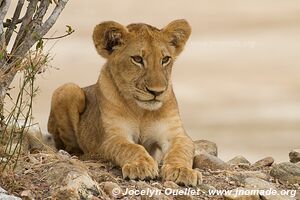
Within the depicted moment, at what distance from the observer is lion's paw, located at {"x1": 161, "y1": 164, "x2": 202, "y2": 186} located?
677 centimetres

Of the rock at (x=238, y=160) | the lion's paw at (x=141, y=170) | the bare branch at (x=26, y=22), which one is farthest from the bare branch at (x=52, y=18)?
the rock at (x=238, y=160)

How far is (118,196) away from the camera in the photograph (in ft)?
21.3

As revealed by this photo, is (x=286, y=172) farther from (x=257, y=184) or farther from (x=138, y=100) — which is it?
(x=138, y=100)

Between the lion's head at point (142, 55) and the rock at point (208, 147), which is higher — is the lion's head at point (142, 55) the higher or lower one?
the higher one

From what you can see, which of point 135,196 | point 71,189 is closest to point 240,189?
point 135,196

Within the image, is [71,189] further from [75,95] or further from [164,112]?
[75,95]

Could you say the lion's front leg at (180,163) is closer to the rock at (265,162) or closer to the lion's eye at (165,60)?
the lion's eye at (165,60)

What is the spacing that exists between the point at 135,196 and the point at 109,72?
1734mm

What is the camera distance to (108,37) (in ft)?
25.4

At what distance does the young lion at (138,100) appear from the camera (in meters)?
7.29

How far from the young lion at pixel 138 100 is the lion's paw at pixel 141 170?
1.2 inches

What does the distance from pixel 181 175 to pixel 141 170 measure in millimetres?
306

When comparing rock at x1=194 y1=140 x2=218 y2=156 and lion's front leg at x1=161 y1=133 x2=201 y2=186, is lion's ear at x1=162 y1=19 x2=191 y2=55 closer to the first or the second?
lion's front leg at x1=161 y1=133 x2=201 y2=186

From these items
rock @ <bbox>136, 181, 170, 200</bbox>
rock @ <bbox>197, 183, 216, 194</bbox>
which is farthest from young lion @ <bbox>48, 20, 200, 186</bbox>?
rock @ <bbox>136, 181, 170, 200</bbox>
